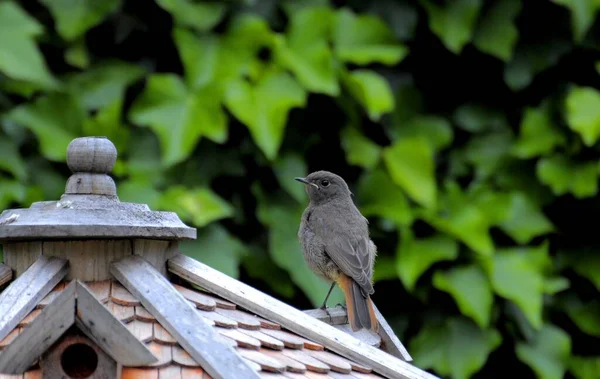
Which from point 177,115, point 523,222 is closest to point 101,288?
point 177,115

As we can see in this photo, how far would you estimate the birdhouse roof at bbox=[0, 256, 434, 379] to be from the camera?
1283 mm

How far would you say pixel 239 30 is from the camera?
3.09m

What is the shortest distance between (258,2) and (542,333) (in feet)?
5.24

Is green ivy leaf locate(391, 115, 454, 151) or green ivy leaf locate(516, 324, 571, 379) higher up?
green ivy leaf locate(391, 115, 454, 151)

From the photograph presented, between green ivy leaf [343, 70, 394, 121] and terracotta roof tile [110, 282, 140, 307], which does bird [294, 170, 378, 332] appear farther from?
terracotta roof tile [110, 282, 140, 307]

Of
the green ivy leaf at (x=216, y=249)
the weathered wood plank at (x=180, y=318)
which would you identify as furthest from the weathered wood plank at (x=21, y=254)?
the green ivy leaf at (x=216, y=249)

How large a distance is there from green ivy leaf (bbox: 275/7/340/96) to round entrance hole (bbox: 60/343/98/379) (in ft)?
5.77

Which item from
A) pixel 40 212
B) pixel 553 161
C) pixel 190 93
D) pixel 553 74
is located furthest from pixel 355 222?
pixel 40 212

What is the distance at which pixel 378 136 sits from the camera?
11.5 ft

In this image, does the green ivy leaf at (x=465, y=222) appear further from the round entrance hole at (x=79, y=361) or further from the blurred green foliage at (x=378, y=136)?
the round entrance hole at (x=79, y=361)

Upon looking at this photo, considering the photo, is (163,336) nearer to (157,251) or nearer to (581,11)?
(157,251)

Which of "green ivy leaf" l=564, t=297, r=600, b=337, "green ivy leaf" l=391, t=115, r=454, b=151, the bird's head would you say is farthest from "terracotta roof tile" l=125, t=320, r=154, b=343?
"green ivy leaf" l=564, t=297, r=600, b=337

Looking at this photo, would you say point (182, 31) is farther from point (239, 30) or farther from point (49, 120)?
point (49, 120)

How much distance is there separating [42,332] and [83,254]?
0.65ft
